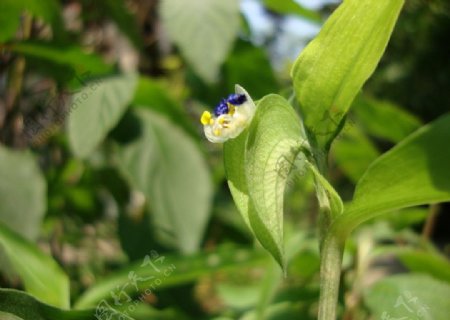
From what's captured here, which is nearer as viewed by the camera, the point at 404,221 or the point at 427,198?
the point at 427,198

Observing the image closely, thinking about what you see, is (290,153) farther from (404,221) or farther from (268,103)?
(404,221)

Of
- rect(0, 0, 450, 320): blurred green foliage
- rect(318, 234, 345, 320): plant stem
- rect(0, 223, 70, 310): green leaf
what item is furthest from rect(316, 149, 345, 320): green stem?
rect(0, 223, 70, 310): green leaf

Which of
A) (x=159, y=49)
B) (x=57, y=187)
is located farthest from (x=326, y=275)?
(x=159, y=49)

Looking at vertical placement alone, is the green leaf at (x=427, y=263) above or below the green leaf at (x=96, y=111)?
below

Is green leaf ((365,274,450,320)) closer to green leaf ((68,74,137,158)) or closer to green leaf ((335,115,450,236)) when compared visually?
green leaf ((335,115,450,236))

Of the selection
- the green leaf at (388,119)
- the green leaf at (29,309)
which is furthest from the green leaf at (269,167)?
the green leaf at (388,119)

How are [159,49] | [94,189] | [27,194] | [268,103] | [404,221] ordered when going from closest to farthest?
[268,103] → [27,194] → [404,221] → [94,189] → [159,49]

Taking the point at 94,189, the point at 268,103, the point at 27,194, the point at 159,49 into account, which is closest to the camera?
the point at 268,103

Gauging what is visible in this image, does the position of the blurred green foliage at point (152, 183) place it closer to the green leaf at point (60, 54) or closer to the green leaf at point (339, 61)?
the green leaf at point (60, 54)
